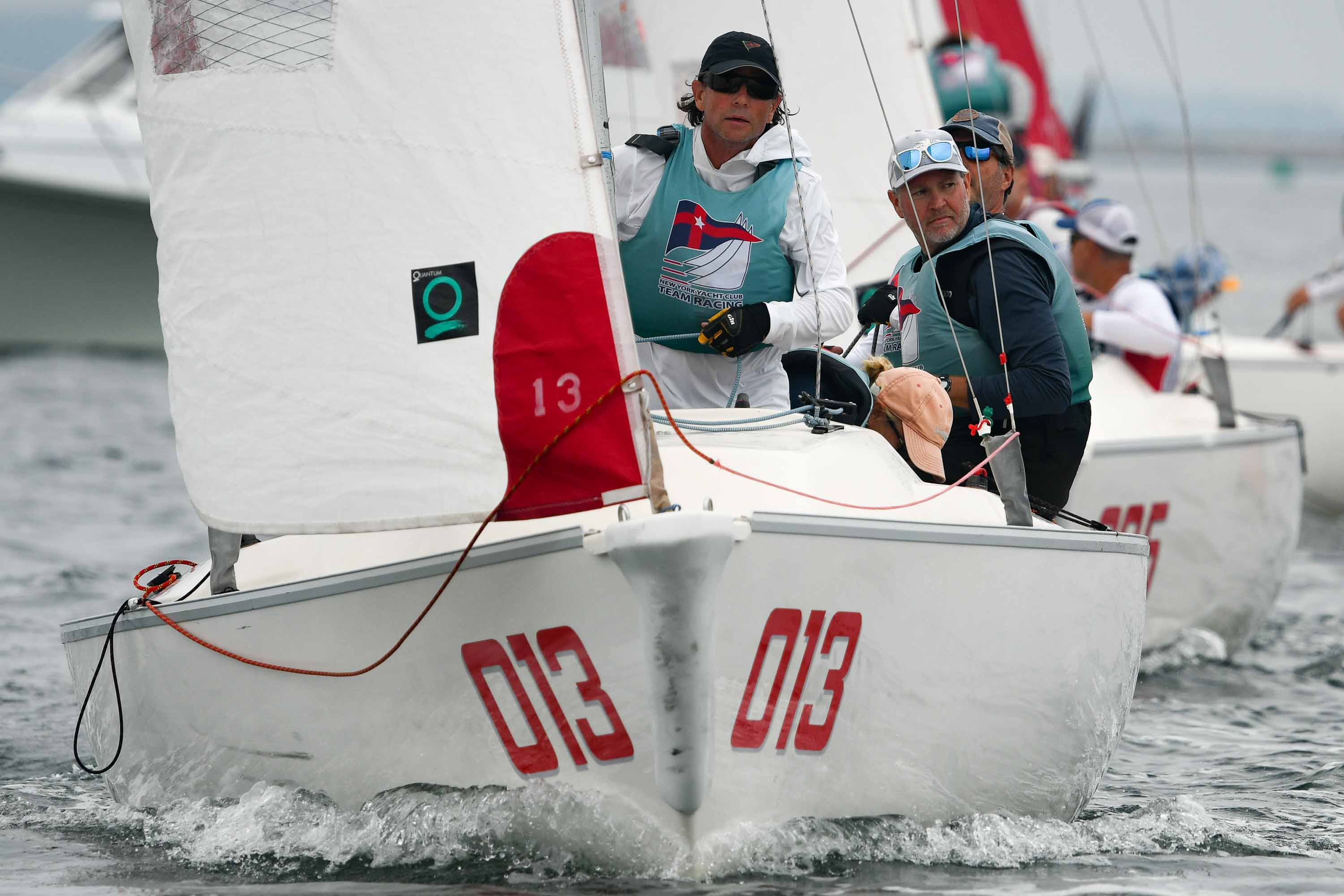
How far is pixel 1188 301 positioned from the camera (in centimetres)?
1040

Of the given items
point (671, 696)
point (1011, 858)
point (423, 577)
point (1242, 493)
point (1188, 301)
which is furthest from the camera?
point (1188, 301)

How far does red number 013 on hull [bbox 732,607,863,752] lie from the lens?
319 centimetres

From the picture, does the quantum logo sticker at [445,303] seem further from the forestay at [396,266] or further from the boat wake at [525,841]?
the boat wake at [525,841]

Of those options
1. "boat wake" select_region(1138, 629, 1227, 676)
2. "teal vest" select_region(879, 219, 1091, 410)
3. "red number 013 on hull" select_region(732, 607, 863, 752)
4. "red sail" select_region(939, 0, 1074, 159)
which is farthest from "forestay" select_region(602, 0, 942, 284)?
"red sail" select_region(939, 0, 1074, 159)

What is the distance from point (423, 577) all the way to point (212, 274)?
70 centimetres

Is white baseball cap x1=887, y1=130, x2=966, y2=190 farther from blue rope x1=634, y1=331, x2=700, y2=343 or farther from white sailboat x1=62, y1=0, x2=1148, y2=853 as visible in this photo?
white sailboat x1=62, y1=0, x2=1148, y2=853

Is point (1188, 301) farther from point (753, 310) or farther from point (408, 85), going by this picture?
point (408, 85)

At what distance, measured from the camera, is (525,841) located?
11.0 feet

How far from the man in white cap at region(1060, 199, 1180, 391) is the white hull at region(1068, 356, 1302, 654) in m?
0.11

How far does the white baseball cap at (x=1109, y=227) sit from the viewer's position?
7488 millimetres

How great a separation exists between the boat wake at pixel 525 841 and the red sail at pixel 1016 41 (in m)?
9.98

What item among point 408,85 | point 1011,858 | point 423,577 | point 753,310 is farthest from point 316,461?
point 1011,858

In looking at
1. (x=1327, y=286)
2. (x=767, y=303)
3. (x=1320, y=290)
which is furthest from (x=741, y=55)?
(x=1327, y=286)

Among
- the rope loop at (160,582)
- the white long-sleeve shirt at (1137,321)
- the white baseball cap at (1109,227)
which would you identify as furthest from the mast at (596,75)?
the white baseball cap at (1109,227)
